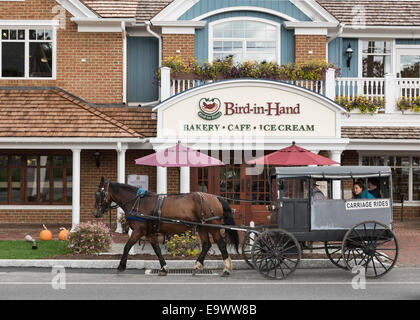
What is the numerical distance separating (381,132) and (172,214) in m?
8.77

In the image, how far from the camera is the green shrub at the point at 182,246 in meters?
10.9

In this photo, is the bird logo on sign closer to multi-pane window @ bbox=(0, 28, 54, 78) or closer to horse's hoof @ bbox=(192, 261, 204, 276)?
horse's hoof @ bbox=(192, 261, 204, 276)

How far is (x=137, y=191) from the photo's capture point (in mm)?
9844

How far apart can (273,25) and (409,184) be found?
7.52 metres

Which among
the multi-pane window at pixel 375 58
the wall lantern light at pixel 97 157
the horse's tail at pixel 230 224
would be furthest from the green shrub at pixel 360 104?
the wall lantern light at pixel 97 157

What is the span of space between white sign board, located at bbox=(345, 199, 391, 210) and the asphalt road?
131cm

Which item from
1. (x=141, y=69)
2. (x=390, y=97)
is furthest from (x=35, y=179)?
(x=390, y=97)

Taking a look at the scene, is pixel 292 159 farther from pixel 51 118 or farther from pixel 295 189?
pixel 51 118

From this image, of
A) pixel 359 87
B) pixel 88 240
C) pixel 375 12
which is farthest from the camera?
pixel 375 12

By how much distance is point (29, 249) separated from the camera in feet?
38.4

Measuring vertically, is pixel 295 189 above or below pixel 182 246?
above

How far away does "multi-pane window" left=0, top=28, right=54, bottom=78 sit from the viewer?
16469 millimetres
